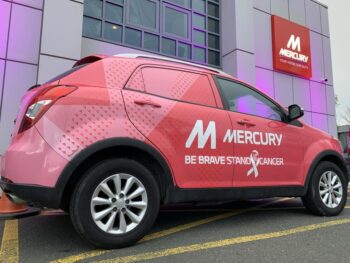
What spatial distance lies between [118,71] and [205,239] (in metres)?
1.86

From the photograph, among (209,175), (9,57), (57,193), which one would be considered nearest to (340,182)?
(209,175)

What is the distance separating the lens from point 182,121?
354 centimetres

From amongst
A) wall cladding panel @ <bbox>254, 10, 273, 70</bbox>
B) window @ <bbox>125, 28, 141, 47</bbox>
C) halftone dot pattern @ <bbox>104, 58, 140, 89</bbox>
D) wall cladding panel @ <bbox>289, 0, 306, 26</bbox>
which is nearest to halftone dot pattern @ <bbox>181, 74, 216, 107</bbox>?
halftone dot pattern @ <bbox>104, 58, 140, 89</bbox>

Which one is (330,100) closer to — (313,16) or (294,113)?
(313,16)

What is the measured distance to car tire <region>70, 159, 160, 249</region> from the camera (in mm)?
2891

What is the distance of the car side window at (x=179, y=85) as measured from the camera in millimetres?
3576

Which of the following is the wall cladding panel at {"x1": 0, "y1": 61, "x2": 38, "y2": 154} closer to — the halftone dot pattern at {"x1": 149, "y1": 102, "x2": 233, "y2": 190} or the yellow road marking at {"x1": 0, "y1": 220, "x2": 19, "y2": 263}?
the yellow road marking at {"x1": 0, "y1": 220, "x2": 19, "y2": 263}

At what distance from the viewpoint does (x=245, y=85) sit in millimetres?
4430

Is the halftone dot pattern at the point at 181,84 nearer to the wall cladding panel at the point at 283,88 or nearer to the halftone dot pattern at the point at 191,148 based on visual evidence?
the halftone dot pattern at the point at 191,148

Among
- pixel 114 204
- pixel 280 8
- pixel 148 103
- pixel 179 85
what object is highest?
pixel 280 8

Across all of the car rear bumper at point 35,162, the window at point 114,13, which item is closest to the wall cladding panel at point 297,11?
the window at point 114,13

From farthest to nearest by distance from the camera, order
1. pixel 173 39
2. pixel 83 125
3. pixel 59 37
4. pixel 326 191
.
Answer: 1. pixel 173 39
2. pixel 59 37
3. pixel 326 191
4. pixel 83 125

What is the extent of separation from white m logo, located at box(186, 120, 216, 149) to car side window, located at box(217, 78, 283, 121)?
0.43 m

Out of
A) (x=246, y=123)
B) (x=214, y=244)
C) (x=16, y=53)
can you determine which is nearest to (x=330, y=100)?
(x=16, y=53)
